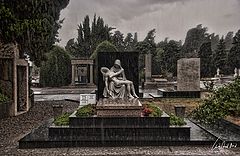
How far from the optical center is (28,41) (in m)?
13.4

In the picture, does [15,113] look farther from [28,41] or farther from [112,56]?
[112,56]

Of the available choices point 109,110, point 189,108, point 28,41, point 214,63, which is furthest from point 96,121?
point 214,63

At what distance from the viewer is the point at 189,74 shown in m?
21.6

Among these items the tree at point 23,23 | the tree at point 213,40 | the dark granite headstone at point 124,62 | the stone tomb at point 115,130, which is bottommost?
the stone tomb at point 115,130

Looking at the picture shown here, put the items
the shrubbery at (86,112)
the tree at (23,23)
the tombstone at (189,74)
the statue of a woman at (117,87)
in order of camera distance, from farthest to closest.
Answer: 1. the tombstone at (189,74)
2. the tree at (23,23)
3. the statue of a woman at (117,87)
4. the shrubbery at (86,112)

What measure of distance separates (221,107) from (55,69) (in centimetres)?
2994

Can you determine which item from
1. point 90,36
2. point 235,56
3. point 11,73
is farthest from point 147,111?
point 235,56

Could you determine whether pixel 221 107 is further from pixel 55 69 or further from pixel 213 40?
pixel 213 40

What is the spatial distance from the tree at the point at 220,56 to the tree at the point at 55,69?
22923mm

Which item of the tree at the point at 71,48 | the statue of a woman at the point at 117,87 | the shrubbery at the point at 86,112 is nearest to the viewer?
the shrubbery at the point at 86,112

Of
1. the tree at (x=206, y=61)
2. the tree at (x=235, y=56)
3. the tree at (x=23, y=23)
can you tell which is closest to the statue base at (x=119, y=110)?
the tree at (x=23, y=23)

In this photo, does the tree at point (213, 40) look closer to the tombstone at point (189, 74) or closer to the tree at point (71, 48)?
the tree at point (71, 48)

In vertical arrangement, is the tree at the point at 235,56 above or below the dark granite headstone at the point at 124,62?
above

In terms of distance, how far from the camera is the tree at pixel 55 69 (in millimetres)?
40094
